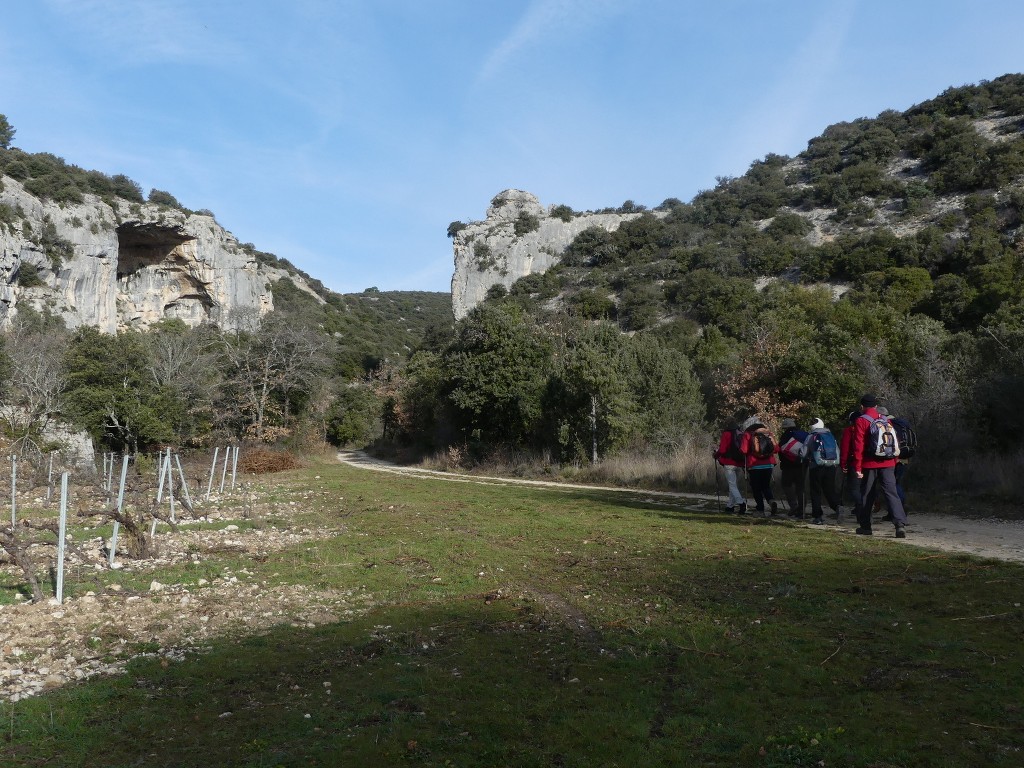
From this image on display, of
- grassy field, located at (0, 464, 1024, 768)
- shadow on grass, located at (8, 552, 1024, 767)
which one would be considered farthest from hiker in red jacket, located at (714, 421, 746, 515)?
shadow on grass, located at (8, 552, 1024, 767)

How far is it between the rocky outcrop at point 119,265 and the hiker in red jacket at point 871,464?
4808cm

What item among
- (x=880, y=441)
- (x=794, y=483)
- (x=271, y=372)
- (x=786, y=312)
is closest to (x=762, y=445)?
(x=794, y=483)

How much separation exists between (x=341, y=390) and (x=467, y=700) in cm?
5178

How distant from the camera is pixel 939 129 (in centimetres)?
6188

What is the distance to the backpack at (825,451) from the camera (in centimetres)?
1241

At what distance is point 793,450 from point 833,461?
0.79m

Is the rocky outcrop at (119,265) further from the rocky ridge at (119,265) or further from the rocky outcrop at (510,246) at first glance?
the rocky outcrop at (510,246)

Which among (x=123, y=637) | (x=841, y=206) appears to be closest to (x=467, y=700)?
(x=123, y=637)

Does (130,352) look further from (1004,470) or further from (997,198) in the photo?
(997,198)

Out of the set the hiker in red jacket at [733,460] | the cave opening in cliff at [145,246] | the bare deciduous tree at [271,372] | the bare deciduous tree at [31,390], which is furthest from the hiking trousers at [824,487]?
the cave opening in cliff at [145,246]

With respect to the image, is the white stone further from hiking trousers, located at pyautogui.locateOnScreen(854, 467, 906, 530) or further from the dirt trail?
hiking trousers, located at pyautogui.locateOnScreen(854, 467, 906, 530)

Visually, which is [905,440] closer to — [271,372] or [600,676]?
[600,676]

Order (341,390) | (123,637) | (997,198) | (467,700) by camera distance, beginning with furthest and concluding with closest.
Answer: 1. (341,390)
2. (997,198)
3. (123,637)
4. (467,700)

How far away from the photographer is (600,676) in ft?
17.0
